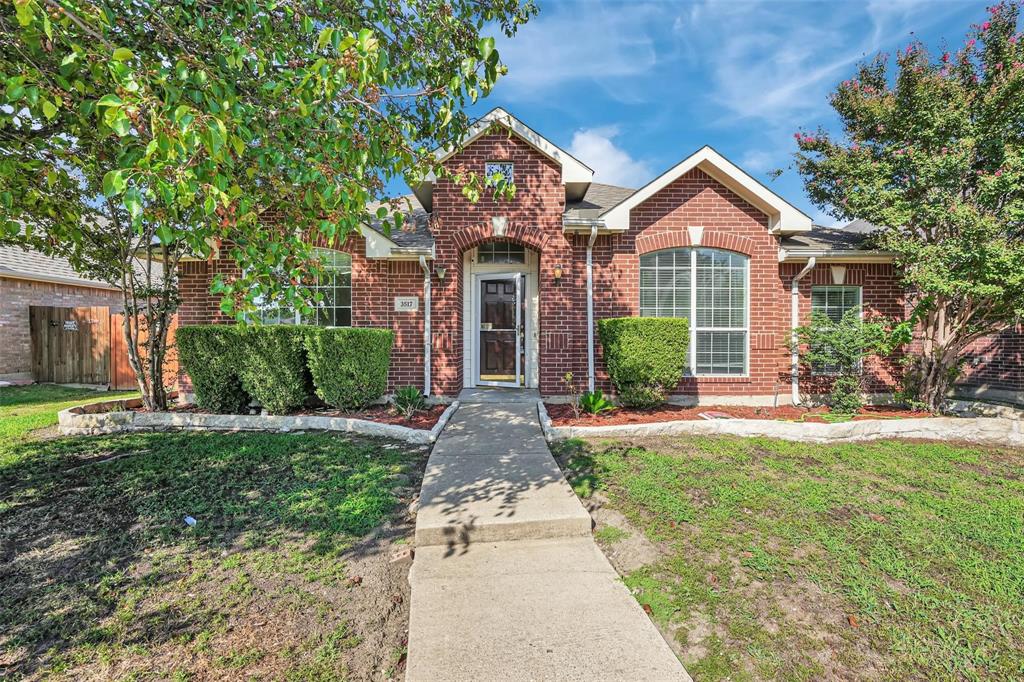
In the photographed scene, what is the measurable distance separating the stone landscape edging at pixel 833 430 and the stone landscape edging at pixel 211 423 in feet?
7.55

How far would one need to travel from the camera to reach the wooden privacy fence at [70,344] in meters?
12.3

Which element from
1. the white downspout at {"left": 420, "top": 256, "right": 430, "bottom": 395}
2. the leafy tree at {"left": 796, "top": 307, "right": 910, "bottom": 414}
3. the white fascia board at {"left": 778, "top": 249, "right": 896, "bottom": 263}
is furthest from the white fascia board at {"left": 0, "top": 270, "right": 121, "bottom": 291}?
the leafy tree at {"left": 796, "top": 307, "right": 910, "bottom": 414}

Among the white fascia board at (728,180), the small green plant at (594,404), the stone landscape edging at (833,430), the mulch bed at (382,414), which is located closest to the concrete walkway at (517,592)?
the stone landscape edging at (833,430)

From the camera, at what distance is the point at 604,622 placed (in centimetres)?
253

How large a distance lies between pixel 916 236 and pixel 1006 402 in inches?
202

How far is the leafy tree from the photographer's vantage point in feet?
24.5

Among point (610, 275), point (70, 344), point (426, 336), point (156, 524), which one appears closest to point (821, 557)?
point (156, 524)

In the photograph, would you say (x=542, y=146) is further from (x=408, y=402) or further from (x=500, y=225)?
(x=408, y=402)

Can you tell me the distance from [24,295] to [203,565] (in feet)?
49.4

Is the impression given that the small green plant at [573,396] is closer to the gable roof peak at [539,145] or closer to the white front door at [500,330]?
the white front door at [500,330]

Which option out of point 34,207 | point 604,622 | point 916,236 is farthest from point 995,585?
point 34,207

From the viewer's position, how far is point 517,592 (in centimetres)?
285

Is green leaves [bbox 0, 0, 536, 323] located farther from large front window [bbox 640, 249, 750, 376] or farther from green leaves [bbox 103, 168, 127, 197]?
large front window [bbox 640, 249, 750, 376]

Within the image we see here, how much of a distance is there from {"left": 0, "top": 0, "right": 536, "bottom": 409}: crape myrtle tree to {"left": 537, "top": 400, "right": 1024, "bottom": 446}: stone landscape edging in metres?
3.78
